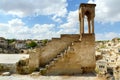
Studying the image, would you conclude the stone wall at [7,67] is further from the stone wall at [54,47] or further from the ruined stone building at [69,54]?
the stone wall at [54,47]

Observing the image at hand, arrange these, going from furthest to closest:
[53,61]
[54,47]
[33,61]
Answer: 1. [54,47]
2. [33,61]
3. [53,61]

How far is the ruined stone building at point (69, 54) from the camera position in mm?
13438

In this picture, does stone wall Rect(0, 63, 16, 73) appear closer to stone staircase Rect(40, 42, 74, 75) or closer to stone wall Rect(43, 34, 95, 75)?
stone staircase Rect(40, 42, 74, 75)

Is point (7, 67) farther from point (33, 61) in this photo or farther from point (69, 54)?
point (69, 54)

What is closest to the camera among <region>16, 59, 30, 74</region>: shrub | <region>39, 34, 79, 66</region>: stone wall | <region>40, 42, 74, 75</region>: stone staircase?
<region>40, 42, 74, 75</region>: stone staircase

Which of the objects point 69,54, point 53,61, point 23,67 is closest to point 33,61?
point 23,67

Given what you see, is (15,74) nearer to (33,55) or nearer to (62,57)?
(33,55)

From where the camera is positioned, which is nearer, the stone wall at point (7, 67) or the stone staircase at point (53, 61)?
the stone staircase at point (53, 61)

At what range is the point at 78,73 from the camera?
13.6m

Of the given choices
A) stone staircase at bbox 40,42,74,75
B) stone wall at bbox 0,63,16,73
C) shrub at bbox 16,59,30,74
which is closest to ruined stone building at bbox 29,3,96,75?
stone staircase at bbox 40,42,74,75

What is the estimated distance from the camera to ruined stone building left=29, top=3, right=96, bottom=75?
13.4 m

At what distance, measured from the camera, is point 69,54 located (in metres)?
13.7

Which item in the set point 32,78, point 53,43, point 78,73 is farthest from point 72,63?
point 32,78

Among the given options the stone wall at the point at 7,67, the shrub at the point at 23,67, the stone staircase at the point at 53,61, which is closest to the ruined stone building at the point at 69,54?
the stone staircase at the point at 53,61
